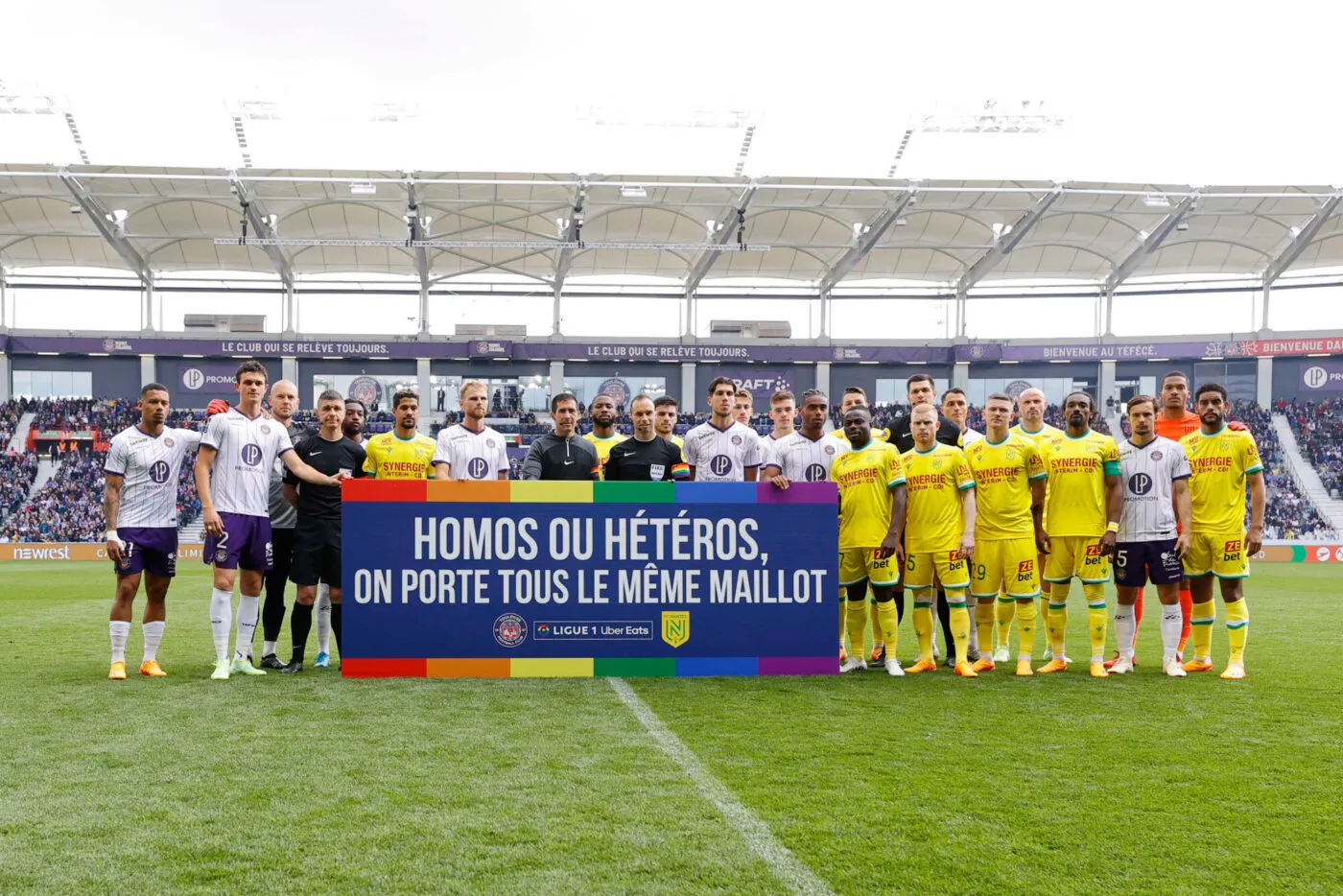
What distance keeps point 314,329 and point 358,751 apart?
1471 inches

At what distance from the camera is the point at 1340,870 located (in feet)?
10.6

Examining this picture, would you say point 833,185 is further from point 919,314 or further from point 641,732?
point 641,732

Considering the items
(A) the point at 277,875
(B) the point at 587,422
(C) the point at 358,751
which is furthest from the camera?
(B) the point at 587,422

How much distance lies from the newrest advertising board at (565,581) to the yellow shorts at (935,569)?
816 mm

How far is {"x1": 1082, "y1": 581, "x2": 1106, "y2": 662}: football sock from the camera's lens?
7.21 meters

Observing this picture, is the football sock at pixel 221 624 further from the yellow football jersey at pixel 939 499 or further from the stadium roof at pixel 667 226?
the stadium roof at pixel 667 226

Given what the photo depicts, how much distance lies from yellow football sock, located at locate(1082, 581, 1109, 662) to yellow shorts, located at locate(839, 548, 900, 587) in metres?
1.35

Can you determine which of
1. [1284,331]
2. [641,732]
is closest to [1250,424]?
[1284,331]

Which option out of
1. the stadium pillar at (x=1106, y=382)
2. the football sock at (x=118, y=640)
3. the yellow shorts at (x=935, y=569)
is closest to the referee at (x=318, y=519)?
the football sock at (x=118, y=640)

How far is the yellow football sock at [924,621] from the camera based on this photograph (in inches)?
288

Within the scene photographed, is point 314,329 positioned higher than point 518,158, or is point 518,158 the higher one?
point 518,158

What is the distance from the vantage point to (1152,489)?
7.27 meters

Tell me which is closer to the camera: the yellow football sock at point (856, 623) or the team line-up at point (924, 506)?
the team line-up at point (924, 506)

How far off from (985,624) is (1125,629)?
38.6 inches
